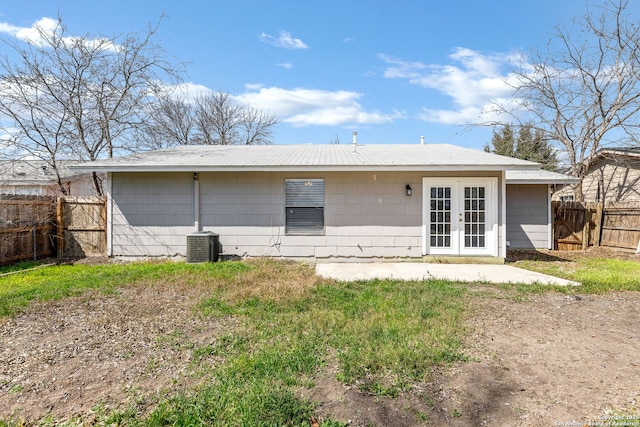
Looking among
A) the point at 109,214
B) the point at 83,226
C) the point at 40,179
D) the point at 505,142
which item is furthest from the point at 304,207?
the point at 505,142

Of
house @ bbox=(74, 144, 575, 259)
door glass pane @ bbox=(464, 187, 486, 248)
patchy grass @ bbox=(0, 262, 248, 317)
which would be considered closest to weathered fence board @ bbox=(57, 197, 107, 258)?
house @ bbox=(74, 144, 575, 259)

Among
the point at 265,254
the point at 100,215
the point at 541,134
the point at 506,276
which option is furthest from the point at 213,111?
the point at 506,276

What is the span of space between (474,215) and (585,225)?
547 cm

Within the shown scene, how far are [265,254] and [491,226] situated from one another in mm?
5637

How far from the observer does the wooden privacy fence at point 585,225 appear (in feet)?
35.1

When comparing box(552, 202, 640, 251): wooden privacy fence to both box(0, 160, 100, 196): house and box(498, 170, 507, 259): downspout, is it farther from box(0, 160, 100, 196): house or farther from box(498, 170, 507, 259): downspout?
box(0, 160, 100, 196): house

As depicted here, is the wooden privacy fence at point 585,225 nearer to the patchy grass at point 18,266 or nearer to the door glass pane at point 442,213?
the door glass pane at point 442,213

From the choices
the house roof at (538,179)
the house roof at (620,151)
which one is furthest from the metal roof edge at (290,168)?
the house roof at (620,151)

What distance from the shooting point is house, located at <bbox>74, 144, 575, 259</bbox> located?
8.14 meters

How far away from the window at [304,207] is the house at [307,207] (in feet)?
0.08

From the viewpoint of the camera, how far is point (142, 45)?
1168cm

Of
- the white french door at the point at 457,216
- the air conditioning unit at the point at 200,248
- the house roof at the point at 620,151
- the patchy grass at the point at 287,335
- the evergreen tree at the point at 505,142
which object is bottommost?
the patchy grass at the point at 287,335

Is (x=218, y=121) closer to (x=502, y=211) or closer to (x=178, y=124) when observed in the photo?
(x=178, y=124)

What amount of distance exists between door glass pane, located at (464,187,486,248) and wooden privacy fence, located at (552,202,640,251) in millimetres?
4529
